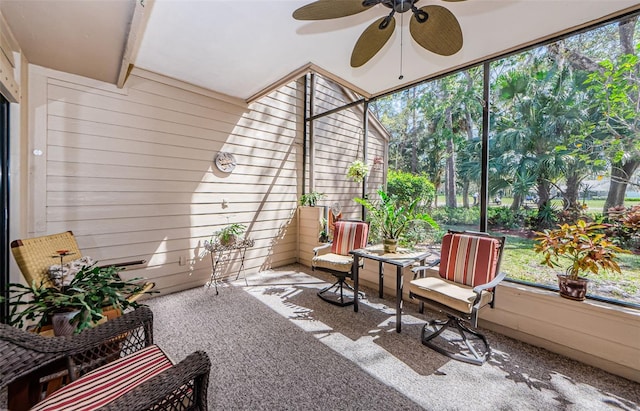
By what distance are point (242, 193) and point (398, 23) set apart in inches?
118

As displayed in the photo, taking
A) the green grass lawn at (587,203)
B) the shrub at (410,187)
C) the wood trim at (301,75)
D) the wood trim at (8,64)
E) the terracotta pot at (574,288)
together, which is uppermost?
the wood trim at (301,75)

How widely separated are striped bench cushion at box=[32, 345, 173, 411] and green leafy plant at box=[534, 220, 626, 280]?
2.91 m

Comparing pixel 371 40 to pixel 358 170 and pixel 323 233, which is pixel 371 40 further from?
pixel 323 233

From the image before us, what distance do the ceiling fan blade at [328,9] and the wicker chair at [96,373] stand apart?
1.95 metres

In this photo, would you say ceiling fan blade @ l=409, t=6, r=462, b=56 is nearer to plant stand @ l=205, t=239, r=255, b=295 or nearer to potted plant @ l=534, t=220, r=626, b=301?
potted plant @ l=534, t=220, r=626, b=301

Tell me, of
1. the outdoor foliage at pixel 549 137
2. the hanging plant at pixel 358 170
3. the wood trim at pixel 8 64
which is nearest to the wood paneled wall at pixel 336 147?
the hanging plant at pixel 358 170

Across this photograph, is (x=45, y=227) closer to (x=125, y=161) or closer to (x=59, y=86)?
(x=125, y=161)

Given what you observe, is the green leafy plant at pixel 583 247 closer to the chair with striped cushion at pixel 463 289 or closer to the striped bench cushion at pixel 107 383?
the chair with striped cushion at pixel 463 289

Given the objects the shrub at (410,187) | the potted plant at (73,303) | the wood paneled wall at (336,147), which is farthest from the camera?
the wood paneled wall at (336,147)

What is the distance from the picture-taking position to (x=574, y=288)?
7.02 feet

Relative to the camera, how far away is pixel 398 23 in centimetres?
230

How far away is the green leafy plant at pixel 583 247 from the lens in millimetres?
1938

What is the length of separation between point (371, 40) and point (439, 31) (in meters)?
0.45

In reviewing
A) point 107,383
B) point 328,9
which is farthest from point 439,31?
point 107,383
